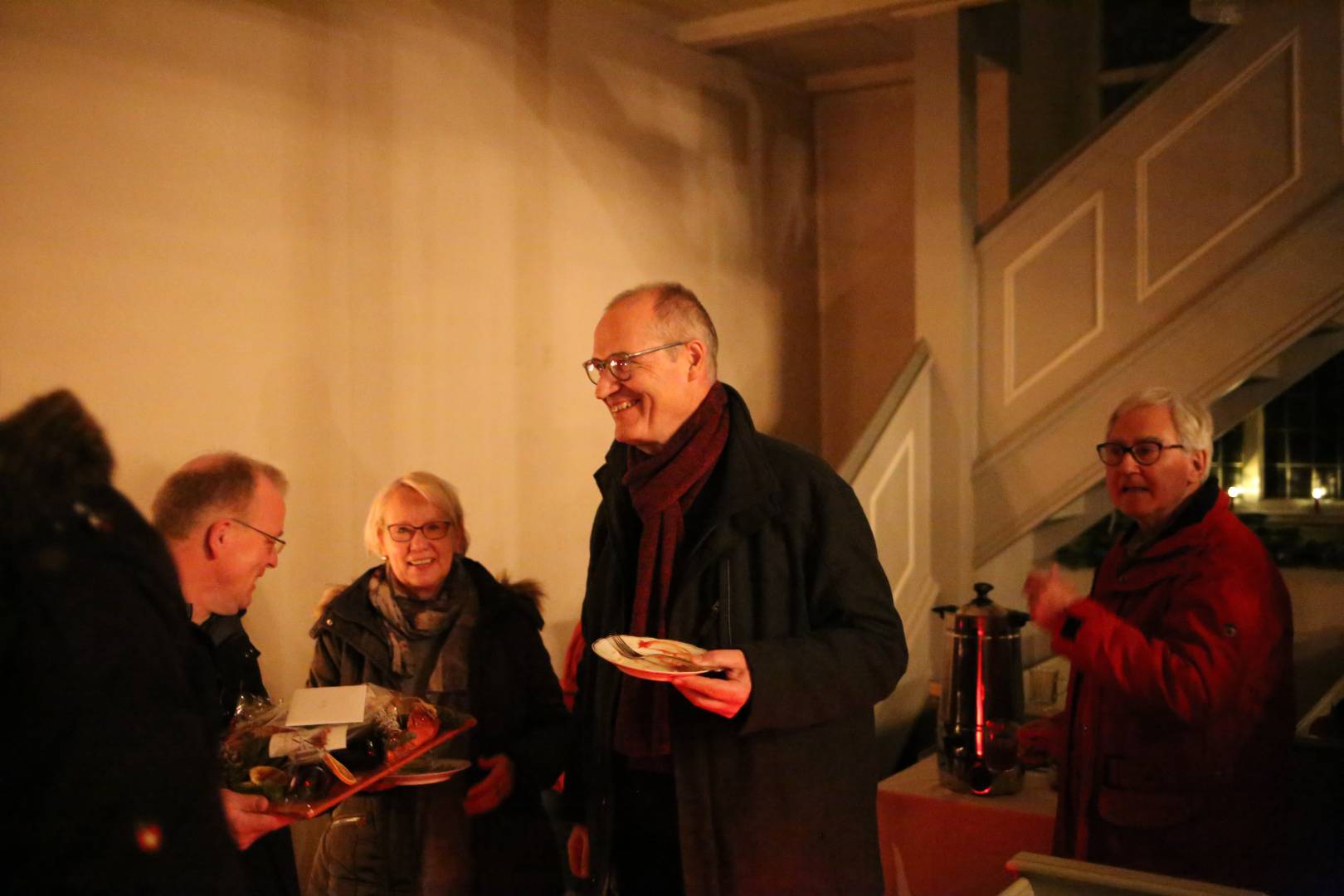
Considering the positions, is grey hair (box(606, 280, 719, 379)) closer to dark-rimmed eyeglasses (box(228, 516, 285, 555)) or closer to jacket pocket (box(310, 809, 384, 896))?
dark-rimmed eyeglasses (box(228, 516, 285, 555))

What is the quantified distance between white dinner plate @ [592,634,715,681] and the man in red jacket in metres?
1.12

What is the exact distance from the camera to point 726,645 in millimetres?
2234

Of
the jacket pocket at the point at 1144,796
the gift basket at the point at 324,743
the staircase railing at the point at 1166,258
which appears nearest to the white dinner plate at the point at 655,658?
the gift basket at the point at 324,743

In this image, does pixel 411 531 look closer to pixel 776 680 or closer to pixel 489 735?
pixel 489 735

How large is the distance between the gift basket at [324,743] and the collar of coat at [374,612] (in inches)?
13.6

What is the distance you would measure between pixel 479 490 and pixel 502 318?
2.20 feet

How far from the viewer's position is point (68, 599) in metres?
1.28

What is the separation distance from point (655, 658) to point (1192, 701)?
131 centimetres

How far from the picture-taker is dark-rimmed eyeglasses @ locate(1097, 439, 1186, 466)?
2945 mm

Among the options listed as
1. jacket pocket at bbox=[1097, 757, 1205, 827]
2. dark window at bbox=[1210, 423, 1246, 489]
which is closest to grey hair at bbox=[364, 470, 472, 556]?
jacket pocket at bbox=[1097, 757, 1205, 827]

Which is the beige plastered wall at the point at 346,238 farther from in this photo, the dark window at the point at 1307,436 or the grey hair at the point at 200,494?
the dark window at the point at 1307,436

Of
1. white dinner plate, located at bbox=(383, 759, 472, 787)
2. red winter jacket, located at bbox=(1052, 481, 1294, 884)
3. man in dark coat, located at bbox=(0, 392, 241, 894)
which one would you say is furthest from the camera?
red winter jacket, located at bbox=(1052, 481, 1294, 884)

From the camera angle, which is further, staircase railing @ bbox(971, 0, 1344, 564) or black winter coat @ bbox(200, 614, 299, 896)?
staircase railing @ bbox(971, 0, 1344, 564)

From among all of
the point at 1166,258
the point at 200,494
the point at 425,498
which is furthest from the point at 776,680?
the point at 1166,258
